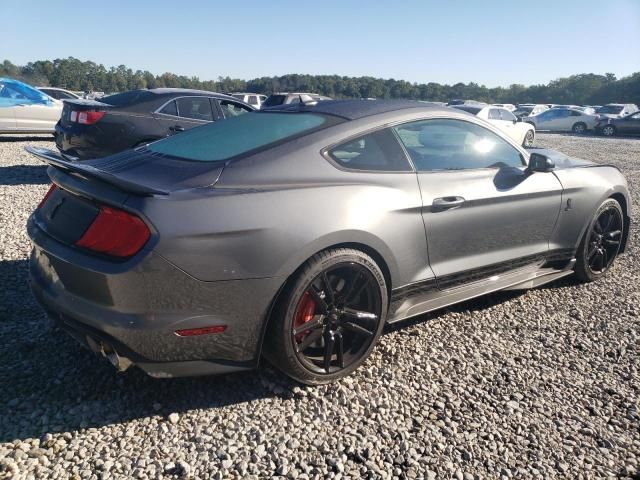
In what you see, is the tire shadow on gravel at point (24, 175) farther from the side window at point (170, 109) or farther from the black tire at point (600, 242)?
the black tire at point (600, 242)

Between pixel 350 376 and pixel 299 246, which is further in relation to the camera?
pixel 350 376

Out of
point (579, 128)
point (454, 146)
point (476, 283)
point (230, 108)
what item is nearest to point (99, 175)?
point (454, 146)

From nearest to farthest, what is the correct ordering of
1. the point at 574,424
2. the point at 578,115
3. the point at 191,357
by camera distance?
the point at 191,357, the point at 574,424, the point at 578,115

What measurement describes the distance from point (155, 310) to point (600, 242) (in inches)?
145

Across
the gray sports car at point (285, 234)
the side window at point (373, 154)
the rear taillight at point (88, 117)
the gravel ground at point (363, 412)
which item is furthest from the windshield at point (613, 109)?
the side window at point (373, 154)

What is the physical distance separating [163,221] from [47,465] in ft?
3.56

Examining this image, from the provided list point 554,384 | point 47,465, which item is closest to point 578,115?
point 554,384

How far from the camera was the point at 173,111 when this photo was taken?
7348mm

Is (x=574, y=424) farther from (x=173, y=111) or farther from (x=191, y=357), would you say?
(x=173, y=111)

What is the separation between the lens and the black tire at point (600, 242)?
13.3 ft

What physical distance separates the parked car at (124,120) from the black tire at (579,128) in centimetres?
2579

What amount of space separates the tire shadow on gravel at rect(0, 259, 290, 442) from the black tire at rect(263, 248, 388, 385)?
0.69 feet

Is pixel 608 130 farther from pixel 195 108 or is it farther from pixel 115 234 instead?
pixel 115 234

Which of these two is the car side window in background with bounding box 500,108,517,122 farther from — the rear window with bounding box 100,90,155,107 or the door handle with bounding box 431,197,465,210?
the door handle with bounding box 431,197,465,210
